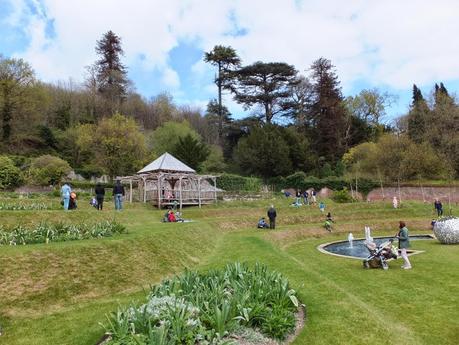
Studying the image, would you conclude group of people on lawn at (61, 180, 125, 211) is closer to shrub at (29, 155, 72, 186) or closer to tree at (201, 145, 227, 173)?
shrub at (29, 155, 72, 186)

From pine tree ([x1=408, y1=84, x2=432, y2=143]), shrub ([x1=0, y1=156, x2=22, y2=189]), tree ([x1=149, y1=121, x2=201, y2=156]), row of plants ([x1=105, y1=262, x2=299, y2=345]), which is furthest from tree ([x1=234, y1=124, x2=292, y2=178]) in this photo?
row of plants ([x1=105, y1=262, x2=299, y2=345])

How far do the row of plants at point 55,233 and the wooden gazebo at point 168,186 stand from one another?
1529cm

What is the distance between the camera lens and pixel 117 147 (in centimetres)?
4391

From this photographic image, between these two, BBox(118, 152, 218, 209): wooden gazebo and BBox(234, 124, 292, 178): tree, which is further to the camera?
BBox(234, 124, 292, 178): tree

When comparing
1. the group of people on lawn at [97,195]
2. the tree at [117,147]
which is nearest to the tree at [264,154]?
the tree at [117,147]

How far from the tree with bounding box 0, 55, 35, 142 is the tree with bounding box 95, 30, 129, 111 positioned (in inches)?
678

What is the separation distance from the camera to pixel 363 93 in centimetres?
7325

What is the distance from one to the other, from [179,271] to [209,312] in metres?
6.06

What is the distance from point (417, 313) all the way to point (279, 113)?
56382mm

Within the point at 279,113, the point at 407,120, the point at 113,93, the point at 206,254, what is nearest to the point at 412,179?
the point at 407,120

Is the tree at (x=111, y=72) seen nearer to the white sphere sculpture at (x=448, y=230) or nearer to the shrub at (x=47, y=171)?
the shrub at (x=47, y=171)

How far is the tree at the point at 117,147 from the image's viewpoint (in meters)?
44.1

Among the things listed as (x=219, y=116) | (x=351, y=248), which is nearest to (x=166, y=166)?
(x=351, y=248)

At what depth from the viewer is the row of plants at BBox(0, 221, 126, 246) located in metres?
12.1
